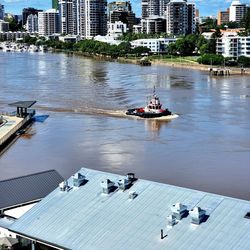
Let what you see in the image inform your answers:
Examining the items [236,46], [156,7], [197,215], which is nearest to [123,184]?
[197,215]

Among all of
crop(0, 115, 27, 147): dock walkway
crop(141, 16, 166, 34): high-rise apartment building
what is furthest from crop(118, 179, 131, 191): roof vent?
crop(141, 16, 166, 34): high-rise apartment building

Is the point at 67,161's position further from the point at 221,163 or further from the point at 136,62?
the point at 136,62

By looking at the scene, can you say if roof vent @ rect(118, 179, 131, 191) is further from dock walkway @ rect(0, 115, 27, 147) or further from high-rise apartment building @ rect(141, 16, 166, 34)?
high-rise apartment building @ rect(141, 16, 166, 34)

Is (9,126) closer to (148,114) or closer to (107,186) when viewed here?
(148,114)

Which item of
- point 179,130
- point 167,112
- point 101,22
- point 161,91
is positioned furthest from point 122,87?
point 101,22

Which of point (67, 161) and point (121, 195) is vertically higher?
point (121, 195)
